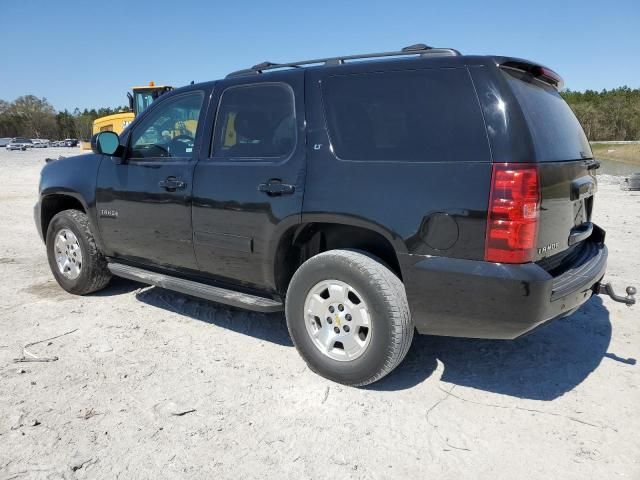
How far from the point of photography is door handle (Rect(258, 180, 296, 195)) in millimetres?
3209

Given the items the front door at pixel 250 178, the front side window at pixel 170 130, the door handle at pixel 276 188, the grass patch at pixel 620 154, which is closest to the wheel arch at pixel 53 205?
the front side window at pixel 170 130

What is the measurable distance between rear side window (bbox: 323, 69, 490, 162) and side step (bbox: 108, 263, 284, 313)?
1178 mm

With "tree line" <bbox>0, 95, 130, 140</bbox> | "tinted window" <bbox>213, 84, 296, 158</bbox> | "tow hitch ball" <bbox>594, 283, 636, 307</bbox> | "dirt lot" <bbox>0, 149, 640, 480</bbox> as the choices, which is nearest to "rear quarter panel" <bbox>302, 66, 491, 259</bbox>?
"tinted window" <bbox>213, 84, 296, 158</bbox>

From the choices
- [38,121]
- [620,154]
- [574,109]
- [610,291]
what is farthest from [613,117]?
[38,121]

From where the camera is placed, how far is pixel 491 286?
2580mm

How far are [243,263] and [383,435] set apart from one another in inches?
60.0

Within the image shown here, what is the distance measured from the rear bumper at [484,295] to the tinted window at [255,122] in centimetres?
125

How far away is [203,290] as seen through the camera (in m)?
3.77

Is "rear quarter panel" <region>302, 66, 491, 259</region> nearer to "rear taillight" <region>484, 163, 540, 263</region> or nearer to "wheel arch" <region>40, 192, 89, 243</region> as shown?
"rear taillight" <region>484, 163, 540, 263</region>

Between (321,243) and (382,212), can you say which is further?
(321,243)

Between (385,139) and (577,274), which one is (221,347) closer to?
(385,139)

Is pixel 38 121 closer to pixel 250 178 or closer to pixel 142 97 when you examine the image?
pixel 142 97

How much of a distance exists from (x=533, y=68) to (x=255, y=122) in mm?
1856

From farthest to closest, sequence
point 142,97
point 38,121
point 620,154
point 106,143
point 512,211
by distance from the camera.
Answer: point 38,121, point 620,154, point 142,97, point 106,143, point 512,211
